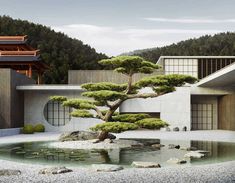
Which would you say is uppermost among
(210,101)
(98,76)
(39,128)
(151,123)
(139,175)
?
(98,76)

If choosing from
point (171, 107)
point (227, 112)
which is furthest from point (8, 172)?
point (227, 112)

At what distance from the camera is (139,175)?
9.71 metres

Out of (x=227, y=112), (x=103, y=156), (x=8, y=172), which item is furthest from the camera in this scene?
(x=227, y=112)

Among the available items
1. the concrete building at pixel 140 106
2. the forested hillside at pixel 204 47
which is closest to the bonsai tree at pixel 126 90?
the concrete building at pixel 140 106

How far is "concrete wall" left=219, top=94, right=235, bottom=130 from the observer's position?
2810cm

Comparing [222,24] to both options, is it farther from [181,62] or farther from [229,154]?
[229,154]

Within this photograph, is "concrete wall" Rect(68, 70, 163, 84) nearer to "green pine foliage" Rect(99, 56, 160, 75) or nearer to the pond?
"green pine foliage" Rect(99, 56, 160, 75)

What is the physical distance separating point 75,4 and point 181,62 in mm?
9976

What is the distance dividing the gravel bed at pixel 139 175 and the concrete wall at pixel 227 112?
1763cm

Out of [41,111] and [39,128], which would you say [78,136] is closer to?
[39,128]

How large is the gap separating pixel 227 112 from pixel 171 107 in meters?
3.63

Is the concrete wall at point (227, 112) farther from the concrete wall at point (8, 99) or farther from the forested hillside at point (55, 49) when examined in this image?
the forested hillside at point (55, 49)

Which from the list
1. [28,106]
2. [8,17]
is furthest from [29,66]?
[8,17]

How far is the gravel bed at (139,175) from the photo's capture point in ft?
29.7
